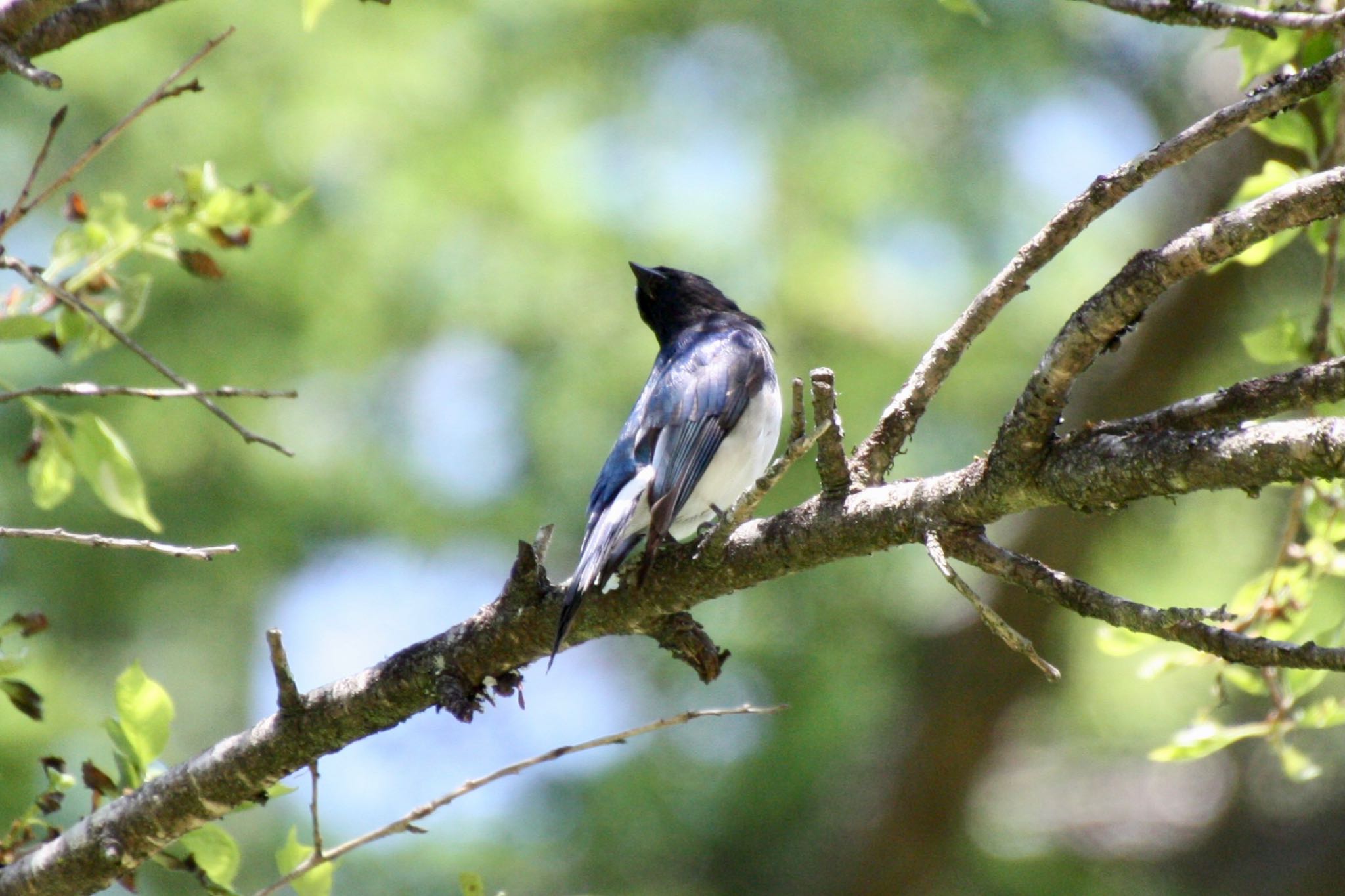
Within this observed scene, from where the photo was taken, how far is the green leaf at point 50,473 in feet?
9.66

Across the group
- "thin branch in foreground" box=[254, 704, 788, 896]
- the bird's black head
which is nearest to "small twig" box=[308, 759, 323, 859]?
"thin branch in foreground" box=[254, 704, 788, 896]

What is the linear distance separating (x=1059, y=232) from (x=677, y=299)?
299 cm

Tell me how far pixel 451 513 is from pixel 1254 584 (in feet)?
14.1

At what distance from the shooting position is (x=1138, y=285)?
2.07 metres

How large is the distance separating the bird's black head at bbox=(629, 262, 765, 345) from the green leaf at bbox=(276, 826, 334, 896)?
2946 mm

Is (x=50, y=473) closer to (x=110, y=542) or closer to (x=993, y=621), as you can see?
(x=110, y=542)

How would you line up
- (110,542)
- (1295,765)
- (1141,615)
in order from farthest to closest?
1. (1295,765)
2. (110,542)
3. (1141,615)

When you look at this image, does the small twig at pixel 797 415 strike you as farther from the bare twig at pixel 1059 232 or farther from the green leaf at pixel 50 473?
the green leaf at pixel 50 473

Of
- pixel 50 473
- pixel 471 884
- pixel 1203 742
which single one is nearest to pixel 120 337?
pixel 50 473

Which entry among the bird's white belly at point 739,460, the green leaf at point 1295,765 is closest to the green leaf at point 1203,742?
the green leaf at point 1295,765

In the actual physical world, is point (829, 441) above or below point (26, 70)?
above

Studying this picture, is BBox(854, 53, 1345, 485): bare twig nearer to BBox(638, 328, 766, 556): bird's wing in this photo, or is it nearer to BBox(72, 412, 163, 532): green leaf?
BBox(638, 328, 766, 556): bird's wing

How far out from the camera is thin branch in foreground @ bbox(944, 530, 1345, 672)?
6.07 ft

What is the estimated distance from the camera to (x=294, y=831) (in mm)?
2490
